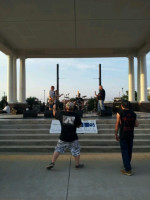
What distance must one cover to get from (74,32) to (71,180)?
34.3 ft

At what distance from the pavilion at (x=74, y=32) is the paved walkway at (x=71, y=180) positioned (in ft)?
22.8

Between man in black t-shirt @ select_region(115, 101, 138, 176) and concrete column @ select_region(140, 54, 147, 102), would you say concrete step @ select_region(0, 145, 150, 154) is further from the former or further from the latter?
concrete column @ select_region(140, 54, 147, 102)

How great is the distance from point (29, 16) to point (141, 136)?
7.80 meters

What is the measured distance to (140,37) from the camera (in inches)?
593

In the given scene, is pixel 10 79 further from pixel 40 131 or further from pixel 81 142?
pixel 81 142

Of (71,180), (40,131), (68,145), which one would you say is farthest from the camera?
(40,131)

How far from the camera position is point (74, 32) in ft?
44.6

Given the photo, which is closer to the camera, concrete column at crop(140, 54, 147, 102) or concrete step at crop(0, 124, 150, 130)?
concrete step at crop(0, 124, 150, 130)

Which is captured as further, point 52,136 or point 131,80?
point 131,80

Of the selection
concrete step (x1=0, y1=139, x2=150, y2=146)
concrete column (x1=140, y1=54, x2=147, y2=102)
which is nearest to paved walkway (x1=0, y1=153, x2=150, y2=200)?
concrete step (x1=0, y1=139, x2=150, y2=146)

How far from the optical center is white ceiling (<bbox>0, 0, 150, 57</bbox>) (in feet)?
33.7

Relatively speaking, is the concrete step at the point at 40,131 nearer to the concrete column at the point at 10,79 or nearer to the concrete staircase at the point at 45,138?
the concrete staircase at the point at 45,138

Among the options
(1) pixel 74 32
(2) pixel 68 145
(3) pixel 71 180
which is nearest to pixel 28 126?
(2) pixel 68 145

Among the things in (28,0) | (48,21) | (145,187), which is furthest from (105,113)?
(145,187)
